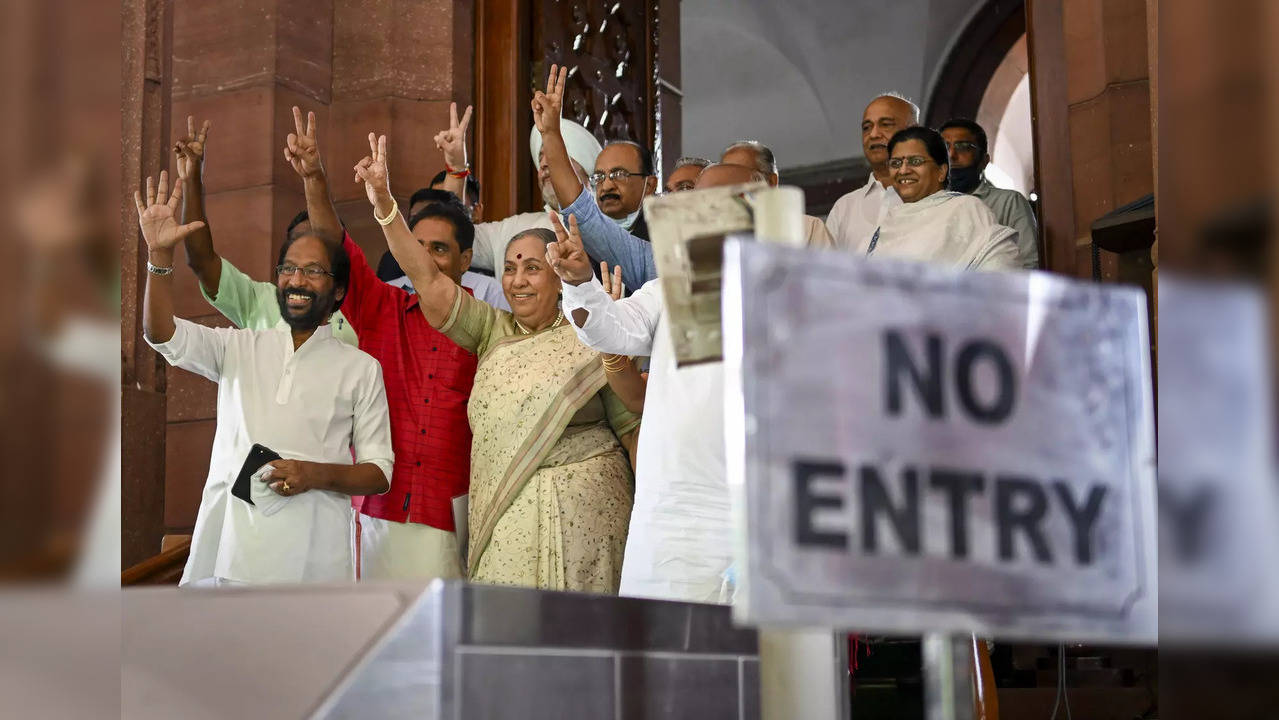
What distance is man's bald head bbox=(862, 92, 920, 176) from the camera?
452 cm

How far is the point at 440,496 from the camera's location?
11.3 ft

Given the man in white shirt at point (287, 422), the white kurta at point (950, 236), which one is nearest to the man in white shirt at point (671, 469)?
the man in white shirt at point (287, 422)

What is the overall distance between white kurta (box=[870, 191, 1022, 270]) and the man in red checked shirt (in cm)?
121

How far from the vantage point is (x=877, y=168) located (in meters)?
4.58

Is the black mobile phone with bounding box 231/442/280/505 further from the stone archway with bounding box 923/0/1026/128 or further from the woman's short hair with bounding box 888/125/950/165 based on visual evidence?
the stone archway with bounding box 923/0/1026/128

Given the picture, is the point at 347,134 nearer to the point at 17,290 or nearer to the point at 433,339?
the point at 433,339

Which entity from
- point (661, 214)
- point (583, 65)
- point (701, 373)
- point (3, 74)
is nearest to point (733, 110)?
point (583, 65)

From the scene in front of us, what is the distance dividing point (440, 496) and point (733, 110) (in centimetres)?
882

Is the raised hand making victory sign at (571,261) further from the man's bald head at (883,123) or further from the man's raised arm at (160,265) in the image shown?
the man's bald head at (883,123)

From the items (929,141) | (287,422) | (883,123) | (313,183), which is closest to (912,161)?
(929,141)

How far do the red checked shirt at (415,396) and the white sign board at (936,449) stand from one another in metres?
2.37

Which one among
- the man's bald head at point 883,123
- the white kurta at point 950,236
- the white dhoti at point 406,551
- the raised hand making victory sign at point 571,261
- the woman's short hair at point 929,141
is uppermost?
the man's bald head at point 883,123

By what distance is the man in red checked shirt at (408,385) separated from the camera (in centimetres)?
340

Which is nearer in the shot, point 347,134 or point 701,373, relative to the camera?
point 701,373
